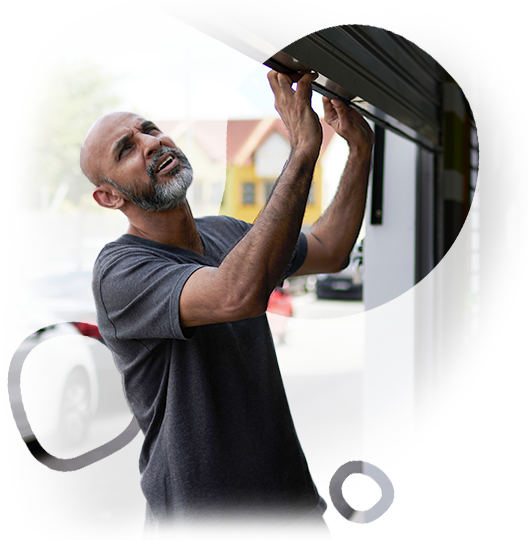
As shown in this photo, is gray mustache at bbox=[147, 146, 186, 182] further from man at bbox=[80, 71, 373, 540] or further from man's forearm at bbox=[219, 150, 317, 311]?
man's forearm at bbox=[219, 150, 317, 311]

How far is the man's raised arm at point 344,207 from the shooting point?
1.46 metres

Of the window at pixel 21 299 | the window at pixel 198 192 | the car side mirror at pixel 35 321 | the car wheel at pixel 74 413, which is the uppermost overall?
the window at pixel 198 192

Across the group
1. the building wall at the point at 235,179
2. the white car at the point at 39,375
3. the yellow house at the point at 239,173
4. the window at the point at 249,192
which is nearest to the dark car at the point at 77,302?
the white car at the point at 39,375

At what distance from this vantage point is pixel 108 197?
1.40m

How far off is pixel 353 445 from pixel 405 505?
309 centimetres

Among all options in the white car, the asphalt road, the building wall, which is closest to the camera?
the asphalt road

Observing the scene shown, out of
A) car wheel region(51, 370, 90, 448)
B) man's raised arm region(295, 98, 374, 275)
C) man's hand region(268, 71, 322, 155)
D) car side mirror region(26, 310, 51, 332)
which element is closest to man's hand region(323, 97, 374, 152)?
man's raised arm region(295, 98, 374, 275)

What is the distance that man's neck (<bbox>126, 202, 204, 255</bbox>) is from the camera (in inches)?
54.1

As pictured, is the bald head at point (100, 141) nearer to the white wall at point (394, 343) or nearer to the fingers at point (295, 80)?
the fingers at point (295, 80)

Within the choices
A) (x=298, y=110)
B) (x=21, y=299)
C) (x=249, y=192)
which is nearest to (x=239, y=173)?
(x=249, y=192)

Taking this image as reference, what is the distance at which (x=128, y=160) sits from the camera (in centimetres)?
134

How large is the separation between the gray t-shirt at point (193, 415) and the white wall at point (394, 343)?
0.79 m

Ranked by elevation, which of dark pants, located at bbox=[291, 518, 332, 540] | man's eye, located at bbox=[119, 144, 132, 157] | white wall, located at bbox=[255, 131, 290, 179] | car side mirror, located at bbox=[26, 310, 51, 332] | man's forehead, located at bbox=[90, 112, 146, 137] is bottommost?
dark pants, located at bbox=[291, 518, 332, 540]

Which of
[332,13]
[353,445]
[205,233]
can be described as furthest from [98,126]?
[353,445]
